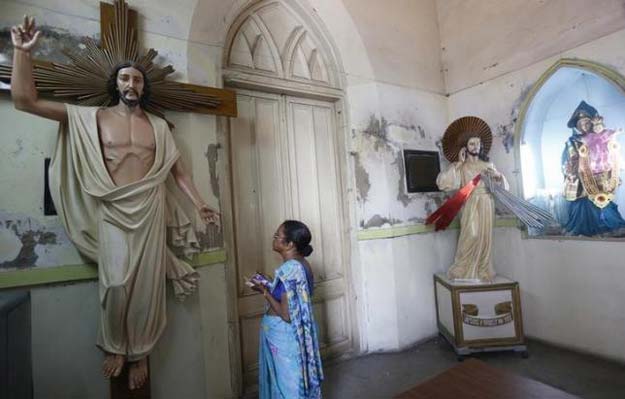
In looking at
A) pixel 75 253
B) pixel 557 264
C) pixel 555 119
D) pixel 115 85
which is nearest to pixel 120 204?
pixel 75 253

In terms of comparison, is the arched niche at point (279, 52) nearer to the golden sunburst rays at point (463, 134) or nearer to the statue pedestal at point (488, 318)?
the golden sunburst rays at point (463, 134)

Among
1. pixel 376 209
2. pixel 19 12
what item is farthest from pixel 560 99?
pixel 19 12

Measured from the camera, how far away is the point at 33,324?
1.82 meters

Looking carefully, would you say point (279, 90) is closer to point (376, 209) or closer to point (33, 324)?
point (376, 209)

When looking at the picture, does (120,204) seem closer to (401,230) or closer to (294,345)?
(294,345)

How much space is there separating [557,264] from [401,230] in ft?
4.94

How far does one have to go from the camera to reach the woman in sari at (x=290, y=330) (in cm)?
190

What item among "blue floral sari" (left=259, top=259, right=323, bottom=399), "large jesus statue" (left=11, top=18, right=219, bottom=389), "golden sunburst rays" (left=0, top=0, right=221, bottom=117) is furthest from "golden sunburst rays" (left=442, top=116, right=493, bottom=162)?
"large jesus statue" (left=11, top=18, right=219, bottom=389)

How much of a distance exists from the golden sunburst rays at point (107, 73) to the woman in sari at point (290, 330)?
3.93 feet

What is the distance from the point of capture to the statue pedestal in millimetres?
2961

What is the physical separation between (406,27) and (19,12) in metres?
3.49

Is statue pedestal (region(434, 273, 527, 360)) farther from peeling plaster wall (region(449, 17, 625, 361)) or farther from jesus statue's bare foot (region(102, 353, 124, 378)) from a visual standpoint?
jesus statue's bare foot (region(102, 353, 124, 378))

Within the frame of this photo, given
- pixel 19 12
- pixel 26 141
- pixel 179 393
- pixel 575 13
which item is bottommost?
pixel 179 393

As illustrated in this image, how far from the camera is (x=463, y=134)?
11.0ft
